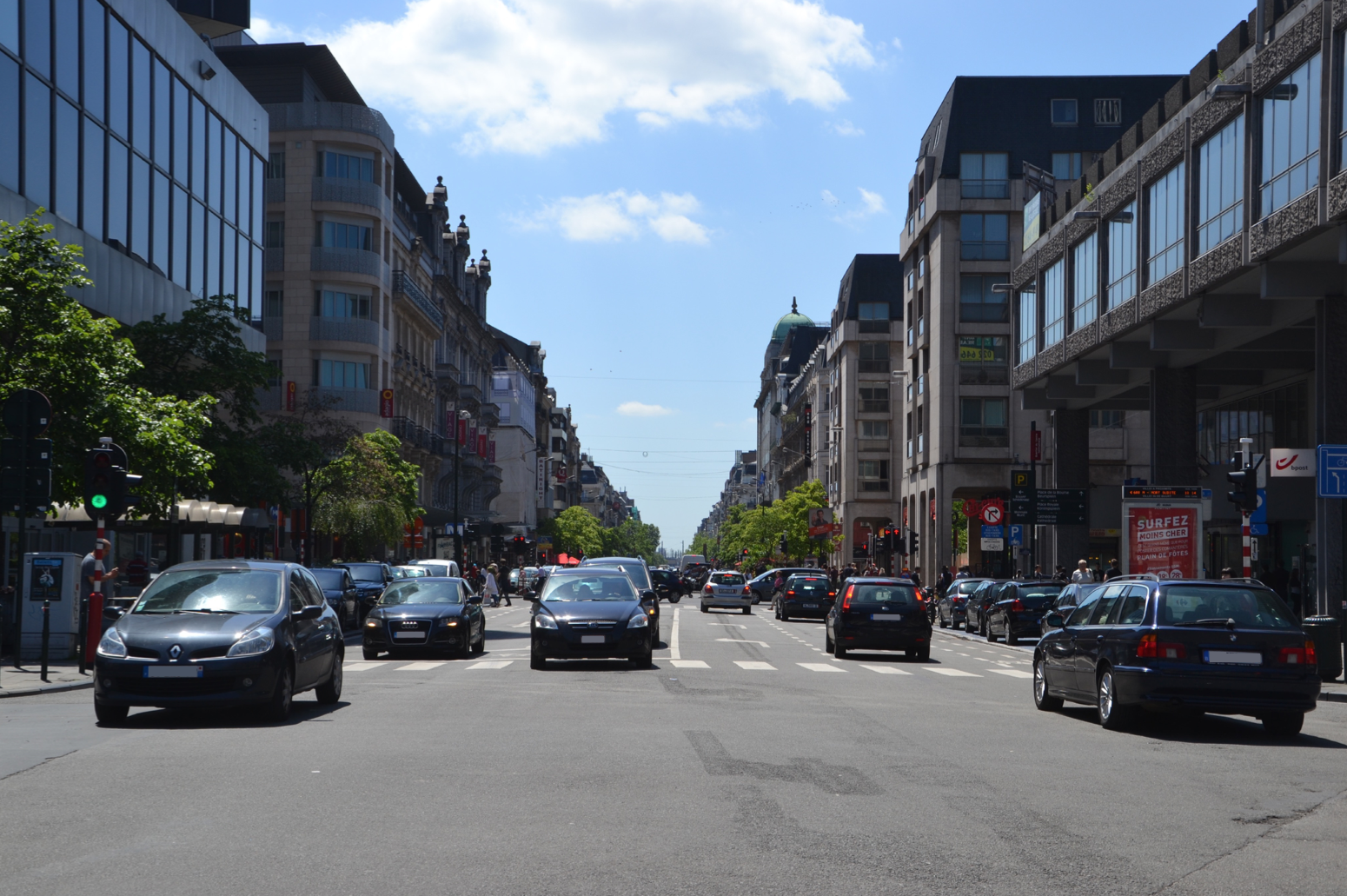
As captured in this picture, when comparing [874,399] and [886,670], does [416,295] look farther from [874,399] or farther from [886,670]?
[886,670]

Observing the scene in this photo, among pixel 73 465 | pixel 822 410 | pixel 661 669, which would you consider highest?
pixel 822 410

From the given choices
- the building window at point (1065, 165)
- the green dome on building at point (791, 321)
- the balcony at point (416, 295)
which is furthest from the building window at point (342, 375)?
the green dome on building at point (791, 321)

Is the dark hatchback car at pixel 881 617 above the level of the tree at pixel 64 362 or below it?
below

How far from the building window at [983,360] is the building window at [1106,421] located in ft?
21.3

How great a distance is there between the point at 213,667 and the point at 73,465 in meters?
11.4

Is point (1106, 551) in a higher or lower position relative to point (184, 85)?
lower

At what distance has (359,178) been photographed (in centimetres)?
6775

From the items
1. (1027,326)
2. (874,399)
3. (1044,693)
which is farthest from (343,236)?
(1044,693)

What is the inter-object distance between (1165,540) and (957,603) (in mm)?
15385

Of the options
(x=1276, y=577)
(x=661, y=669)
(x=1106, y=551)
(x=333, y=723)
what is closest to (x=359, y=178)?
(x=1106, y=551)

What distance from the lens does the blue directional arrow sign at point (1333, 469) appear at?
22.8 metres

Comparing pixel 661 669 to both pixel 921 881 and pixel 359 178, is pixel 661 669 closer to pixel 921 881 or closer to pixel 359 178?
pixel 921 881

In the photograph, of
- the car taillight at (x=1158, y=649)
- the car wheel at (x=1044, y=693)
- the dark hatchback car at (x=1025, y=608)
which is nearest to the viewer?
the car taillight at (x=1158, y=649)

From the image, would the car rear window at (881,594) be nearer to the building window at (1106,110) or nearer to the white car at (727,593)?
the white car at (727,593)
